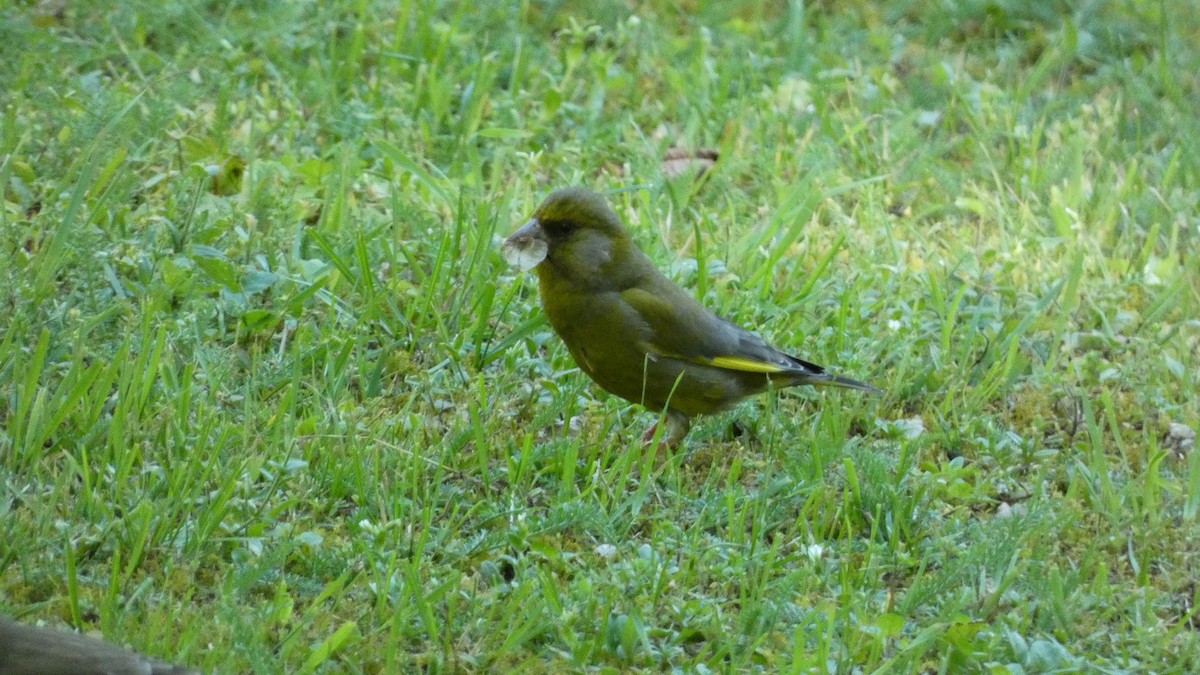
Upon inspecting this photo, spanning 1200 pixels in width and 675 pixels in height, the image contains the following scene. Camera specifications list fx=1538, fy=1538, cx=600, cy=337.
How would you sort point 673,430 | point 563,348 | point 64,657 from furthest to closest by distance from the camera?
point 563,348 → point 673,430 → point 64,657

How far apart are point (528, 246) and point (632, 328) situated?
464 millimetres

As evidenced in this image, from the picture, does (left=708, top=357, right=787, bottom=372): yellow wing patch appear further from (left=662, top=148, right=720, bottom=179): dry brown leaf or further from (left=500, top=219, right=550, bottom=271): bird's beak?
(left=662, top=148, right=720, bottom=179): dry brown leaf

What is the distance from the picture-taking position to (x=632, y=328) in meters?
5.00

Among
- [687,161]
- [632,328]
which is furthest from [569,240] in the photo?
[687,161]

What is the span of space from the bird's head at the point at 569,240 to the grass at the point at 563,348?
1.01ft

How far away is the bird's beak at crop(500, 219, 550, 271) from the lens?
16.8ft

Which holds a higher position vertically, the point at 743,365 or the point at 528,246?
the point at 528,246

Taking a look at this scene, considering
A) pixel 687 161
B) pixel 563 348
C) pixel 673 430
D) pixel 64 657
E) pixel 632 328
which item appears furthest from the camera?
pixel 687 161

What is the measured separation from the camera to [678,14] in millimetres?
8047

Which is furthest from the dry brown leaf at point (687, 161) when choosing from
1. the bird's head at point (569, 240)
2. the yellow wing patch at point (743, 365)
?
the yellow wing patch at point (743, 365)

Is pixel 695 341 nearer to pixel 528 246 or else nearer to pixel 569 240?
pixel 569 240

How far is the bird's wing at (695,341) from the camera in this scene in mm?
5047

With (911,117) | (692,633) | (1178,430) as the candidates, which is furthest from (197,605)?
(911,117)

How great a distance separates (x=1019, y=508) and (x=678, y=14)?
4.04 m
